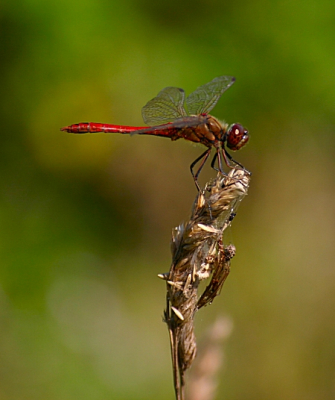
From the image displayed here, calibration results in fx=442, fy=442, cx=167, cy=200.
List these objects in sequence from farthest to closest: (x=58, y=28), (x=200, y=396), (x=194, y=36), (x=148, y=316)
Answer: (x=148, y=316), (x=194, y=36), (x=58, y=28), (x=200, y=396)

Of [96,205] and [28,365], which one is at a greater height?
[96,205]

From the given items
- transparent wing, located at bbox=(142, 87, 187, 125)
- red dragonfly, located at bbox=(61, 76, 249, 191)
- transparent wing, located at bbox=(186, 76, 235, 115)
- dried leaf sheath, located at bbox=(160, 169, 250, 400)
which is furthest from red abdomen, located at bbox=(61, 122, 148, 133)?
dried leaf sheath, located at bbox=(160, 169, 250, 400)

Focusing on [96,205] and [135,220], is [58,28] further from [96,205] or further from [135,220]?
[135,220]

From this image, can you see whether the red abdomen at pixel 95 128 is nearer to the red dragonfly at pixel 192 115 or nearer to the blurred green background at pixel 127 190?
the red dragonfly at pixel 192 115


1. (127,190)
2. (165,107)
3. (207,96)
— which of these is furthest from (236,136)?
(127,190)

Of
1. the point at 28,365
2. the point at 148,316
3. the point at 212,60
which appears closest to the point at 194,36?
the point at 212,60

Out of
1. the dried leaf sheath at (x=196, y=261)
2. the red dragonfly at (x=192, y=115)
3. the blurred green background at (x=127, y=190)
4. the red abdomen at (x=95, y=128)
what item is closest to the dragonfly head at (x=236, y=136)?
the red dragonfly at (x=192, y=115)
